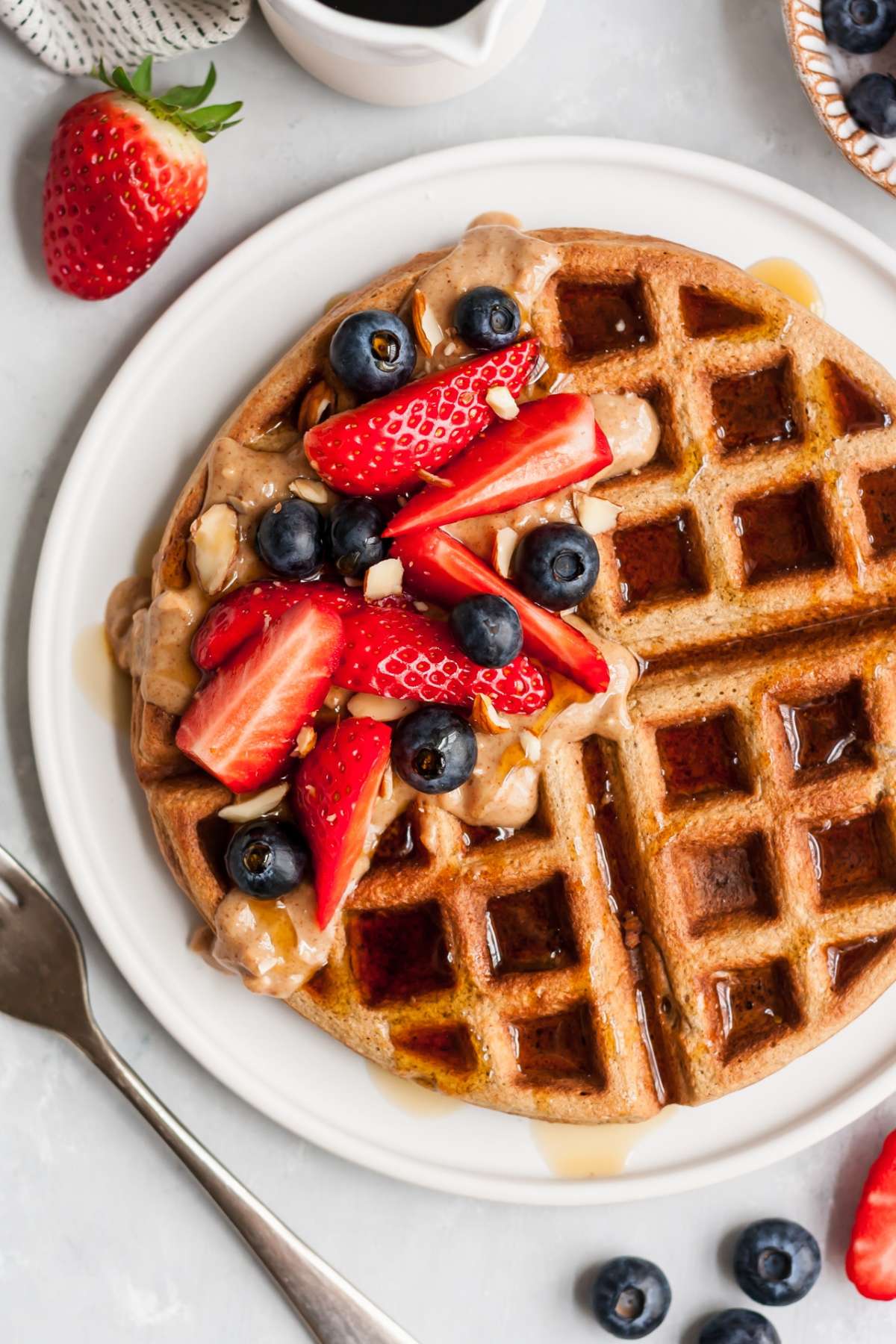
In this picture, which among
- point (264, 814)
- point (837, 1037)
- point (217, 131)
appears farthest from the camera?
point (837, 1037)

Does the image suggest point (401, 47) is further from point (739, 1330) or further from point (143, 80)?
point (739, 1330)

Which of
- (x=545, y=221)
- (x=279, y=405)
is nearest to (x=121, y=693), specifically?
(x=279, y=405)

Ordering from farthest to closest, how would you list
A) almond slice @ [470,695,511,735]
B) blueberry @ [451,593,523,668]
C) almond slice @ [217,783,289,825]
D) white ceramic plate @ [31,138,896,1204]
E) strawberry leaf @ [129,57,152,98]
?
white ceramic plate @ [31,138,896,1204], strawberry leaf @ [129,57,152,98], almond slice @ [217,783,289,825], almond slice @ [470,695,511,735], blueberry @ [451,593,523,668]

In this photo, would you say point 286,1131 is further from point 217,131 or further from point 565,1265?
point 217,131

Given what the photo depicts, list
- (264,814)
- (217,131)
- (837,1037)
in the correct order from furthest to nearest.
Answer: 1. (837,1037)
2. (217,131)
3. (264,814)

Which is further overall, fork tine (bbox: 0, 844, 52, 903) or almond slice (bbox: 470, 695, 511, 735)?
fork tine (bbox: 0, 844, 52, 903)

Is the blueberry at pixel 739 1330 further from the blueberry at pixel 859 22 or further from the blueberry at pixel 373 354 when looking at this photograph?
the blueberry at pixel 859 22

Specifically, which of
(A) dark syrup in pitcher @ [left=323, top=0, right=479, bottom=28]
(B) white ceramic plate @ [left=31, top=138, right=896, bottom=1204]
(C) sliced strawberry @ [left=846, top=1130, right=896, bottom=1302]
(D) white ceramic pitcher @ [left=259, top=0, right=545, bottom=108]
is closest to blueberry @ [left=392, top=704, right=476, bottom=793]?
(B) white ceramic plate @ [left=31, top=138, right=896, bottom=1204]

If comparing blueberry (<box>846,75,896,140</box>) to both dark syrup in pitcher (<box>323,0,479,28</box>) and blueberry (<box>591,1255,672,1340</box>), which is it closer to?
dark syrup in pitcher (<box>323,0,479,28</box>)
